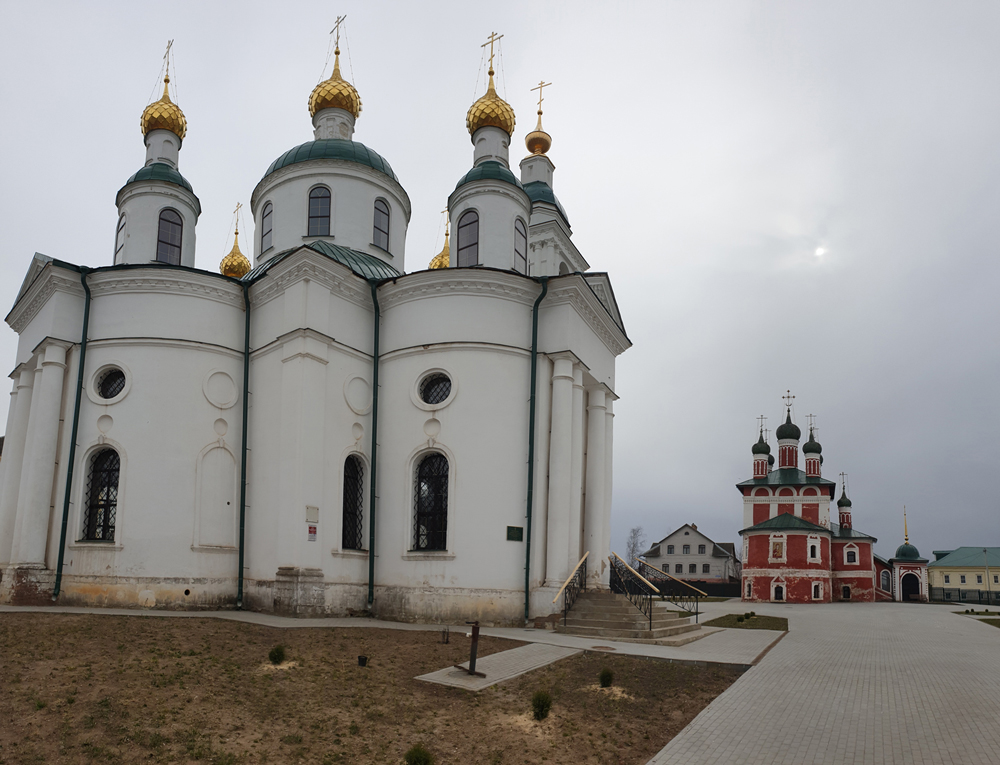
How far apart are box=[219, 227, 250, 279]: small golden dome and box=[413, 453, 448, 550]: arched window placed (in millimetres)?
13877

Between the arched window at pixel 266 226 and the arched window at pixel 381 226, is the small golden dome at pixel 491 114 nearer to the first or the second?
the arched window at pixel 381 226

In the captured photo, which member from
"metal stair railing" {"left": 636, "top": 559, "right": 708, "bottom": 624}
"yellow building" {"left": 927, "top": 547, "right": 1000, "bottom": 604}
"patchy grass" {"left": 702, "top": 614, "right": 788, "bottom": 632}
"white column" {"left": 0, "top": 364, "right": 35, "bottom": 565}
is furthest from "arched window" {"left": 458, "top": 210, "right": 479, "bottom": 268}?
"yellow building" {"left": 927, "top": 547, "right": 1000, "bottom": 604}

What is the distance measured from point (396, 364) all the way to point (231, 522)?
5095 millimetres

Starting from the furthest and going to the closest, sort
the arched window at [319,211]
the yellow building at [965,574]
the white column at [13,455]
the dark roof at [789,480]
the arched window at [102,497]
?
1. the yellow building at [965,574]
2. the dark roof at [789,480]
3. the arched window at [319,211]
4. the white column at [13,455]
5. the arched window at [102,497]

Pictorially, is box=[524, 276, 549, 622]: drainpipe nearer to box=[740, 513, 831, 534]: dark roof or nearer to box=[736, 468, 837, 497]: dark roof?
box=[740, 513, 831, 534]: dark roof

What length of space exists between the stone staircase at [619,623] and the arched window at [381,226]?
11126mm

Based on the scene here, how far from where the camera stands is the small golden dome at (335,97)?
901 inches

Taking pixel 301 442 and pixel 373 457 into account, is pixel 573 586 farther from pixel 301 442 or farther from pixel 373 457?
pixel 301 442

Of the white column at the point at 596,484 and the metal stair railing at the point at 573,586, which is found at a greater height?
the white column at the point at 596,484

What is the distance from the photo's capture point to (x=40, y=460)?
16641 mm

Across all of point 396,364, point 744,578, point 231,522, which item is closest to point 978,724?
point 396,364

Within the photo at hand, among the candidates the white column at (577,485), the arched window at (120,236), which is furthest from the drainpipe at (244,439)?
the white column at (577,485)

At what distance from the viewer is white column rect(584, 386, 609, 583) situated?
733 inches

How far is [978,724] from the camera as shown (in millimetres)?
9320
